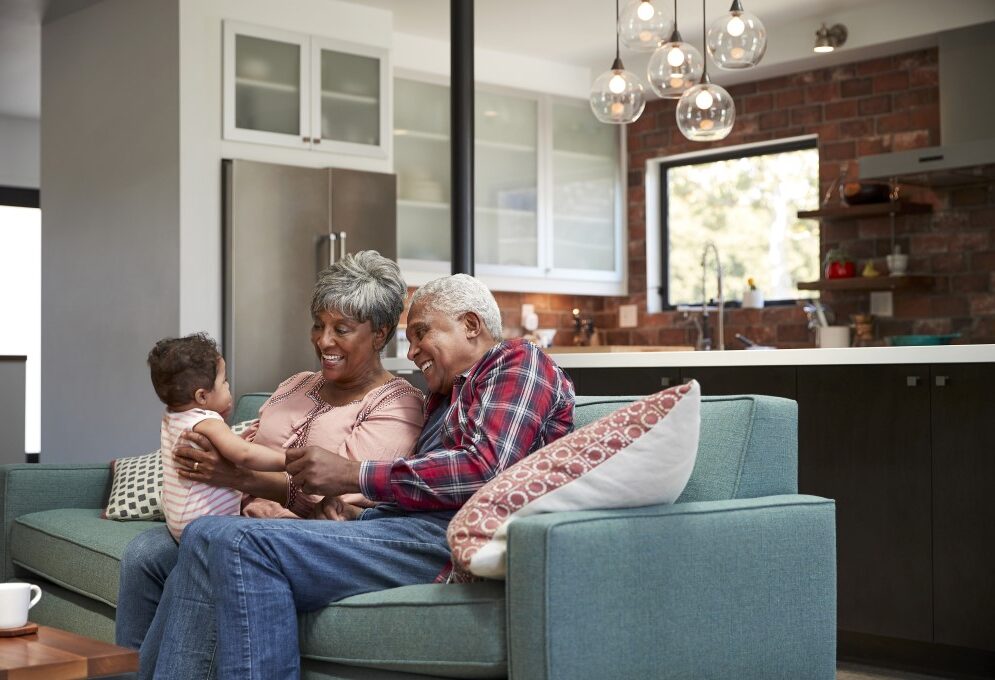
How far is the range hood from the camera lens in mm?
5648

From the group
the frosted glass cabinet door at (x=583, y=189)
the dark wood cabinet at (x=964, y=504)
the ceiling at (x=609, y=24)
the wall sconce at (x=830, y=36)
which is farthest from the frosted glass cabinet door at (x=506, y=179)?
the dark wood cabinet at (x=964, y=504)

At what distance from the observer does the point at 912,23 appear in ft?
19.4

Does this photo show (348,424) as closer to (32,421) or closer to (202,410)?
(202,410)

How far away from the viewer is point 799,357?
3.90 metres

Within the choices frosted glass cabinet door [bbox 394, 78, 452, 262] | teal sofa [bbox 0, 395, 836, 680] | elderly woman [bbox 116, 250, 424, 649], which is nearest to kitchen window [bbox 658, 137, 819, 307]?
frosted glass cabinet door [bbox 394, 78, 452, 262]

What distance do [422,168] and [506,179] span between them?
0.63 meters

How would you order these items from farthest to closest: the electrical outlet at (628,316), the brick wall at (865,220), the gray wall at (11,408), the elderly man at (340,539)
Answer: the gray wall at (11,408) → the electrical outlet at (628,316) → the brick wall at (865,220) → the elderly man at (340,539)

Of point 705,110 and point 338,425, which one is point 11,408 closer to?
point 705,110

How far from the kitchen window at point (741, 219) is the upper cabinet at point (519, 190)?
349 mm

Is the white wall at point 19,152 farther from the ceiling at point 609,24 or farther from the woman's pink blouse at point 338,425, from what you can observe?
the woman's pink blouse at point 338,425

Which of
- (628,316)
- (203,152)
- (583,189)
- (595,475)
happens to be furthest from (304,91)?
(595,475)

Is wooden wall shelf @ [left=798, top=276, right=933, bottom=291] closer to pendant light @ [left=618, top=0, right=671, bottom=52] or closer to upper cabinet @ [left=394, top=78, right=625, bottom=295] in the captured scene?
upper cabinet @ [left=394, top=78, right=625, bottom=295]

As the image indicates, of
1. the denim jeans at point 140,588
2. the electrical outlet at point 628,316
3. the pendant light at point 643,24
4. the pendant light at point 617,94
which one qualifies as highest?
the pendant light at point 643,24

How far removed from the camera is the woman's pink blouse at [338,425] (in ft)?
8.54
